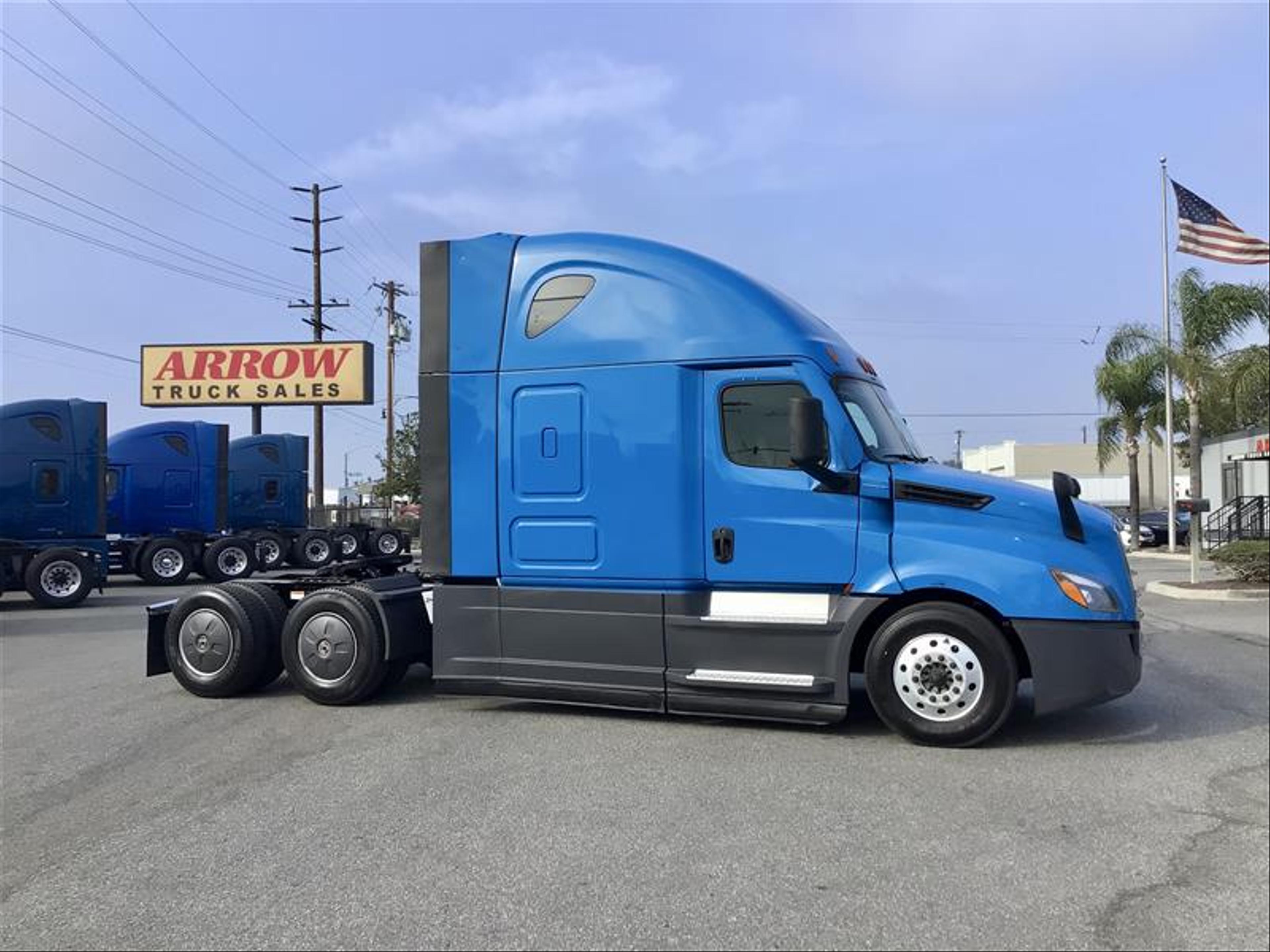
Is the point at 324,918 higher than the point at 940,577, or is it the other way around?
the point at 940,577

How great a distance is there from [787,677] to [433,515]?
270 cm

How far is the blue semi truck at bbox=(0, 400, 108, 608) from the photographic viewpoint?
16.6 meters

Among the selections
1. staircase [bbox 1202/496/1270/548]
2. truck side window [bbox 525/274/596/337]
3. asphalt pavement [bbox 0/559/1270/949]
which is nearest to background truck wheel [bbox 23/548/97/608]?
asphalt pavement [bbox 0/559/1270/949]

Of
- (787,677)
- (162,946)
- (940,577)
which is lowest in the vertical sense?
(162,946)

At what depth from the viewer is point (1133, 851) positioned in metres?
4.16

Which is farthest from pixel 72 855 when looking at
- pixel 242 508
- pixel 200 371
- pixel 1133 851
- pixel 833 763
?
pixel 200 371

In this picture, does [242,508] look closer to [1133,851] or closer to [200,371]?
[200,371]

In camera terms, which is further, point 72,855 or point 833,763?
point 833,763

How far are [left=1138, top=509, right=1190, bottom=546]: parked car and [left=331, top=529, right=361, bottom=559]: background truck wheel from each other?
2436 cm

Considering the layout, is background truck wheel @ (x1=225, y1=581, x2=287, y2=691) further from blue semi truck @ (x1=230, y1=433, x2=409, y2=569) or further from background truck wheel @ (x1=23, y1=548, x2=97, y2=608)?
blue semi truck @ (x1=230, y1=433, x2=409, y2=569)

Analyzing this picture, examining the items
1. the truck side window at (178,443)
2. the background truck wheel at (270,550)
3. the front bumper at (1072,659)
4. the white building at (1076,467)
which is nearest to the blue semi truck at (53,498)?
the truck side window at (178,443)

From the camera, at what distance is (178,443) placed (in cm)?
2255

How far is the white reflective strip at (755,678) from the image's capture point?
6.00 metres

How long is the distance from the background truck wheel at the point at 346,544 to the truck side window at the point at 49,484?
8308mm
